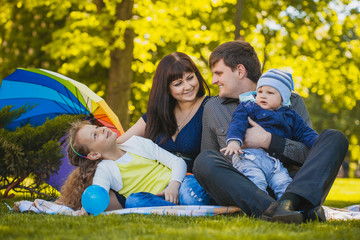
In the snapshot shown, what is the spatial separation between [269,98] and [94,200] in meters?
1.74

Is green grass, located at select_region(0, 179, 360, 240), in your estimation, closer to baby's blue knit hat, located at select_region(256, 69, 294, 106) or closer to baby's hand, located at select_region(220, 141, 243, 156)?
baby's hand, located at select_region(220, 141, 243, 156)

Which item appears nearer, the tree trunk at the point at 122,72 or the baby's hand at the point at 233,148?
the baby's hand at the point at 233,148

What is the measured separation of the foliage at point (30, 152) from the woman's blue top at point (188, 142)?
1.40 metres

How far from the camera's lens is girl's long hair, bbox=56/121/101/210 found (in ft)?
13.8

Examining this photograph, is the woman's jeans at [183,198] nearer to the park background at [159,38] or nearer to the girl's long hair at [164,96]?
the girl's long hair at [164,96]

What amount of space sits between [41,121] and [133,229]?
140 inches

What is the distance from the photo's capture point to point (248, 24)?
12008 millimetres

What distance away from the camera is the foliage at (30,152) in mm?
5223

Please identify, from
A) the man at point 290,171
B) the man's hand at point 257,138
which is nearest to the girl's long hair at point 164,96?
the man at point 290,171

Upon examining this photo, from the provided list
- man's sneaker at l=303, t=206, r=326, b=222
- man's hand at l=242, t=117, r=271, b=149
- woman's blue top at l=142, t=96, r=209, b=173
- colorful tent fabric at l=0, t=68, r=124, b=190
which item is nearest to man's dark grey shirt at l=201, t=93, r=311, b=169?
woman's blue top at l=142, t=96, r=209, b=173

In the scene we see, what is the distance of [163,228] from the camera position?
2.87 meters

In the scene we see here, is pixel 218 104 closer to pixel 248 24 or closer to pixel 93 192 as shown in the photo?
pixel 93 192

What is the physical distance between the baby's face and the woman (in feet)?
3.20

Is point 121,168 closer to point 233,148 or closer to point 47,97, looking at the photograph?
point 233,148
